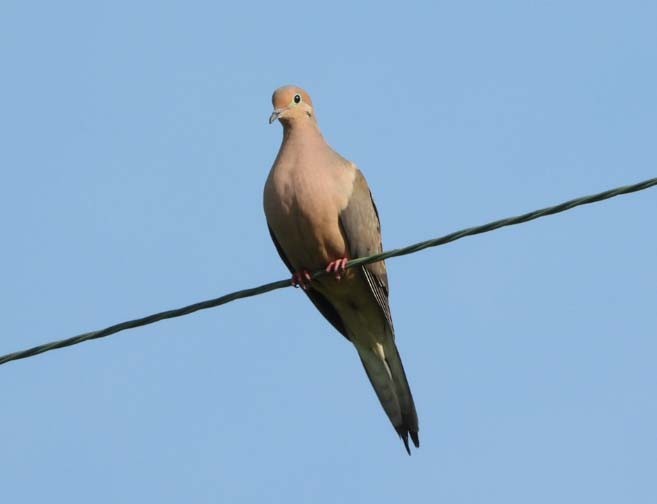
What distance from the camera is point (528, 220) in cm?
539

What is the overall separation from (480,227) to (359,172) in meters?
2.57

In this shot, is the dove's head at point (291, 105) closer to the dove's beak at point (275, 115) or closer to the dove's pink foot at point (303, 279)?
the dove's beak at point (275, 115)

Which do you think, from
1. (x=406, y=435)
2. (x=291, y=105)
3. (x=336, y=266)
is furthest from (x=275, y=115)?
→ (x=406, y=435)

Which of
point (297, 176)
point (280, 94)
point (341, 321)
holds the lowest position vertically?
point (341, 321)

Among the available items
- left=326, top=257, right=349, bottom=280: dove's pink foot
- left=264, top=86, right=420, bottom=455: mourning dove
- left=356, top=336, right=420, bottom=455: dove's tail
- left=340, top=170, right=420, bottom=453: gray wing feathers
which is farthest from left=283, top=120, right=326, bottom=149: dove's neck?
left=356, top=336, right=420, bottom=455: dove's tail

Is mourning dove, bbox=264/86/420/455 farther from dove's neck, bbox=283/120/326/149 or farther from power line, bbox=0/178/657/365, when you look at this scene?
power line, bbox=0/178/657/365

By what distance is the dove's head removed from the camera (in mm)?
8078

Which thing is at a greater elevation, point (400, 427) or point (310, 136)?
point (310, 136)

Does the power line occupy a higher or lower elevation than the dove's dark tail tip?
higher

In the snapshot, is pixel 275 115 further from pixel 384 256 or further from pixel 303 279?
pixel 384 256

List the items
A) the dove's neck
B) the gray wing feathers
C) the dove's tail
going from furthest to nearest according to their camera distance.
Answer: the dove's tail, the dove's neck, the gray wing feathers

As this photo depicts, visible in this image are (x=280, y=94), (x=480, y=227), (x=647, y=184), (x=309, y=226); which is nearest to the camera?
(x=647, y=184)

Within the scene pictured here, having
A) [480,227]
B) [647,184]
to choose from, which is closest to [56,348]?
[480,227]

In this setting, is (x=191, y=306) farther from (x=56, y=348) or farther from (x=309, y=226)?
(x=309, y=226)
